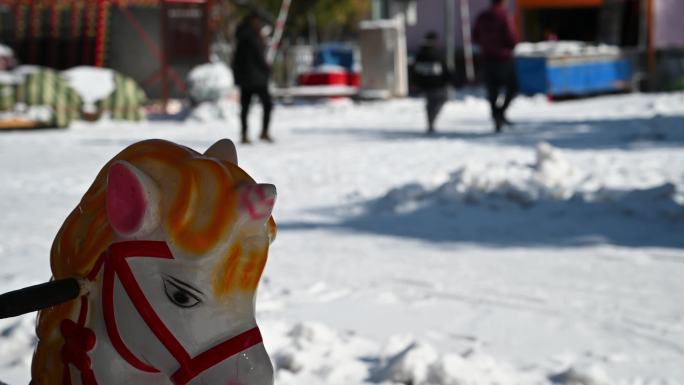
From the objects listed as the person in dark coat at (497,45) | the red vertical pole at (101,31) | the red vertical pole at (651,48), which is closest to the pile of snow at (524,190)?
the person in dark coat at (497,45)

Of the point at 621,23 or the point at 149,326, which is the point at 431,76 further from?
the point at 621,23

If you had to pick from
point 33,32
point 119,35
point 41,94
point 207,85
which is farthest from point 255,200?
point 33,32

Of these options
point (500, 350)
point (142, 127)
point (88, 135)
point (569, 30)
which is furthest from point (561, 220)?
point (569, 30)

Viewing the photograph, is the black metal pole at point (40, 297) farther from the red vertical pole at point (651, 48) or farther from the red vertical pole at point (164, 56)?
the red vertical pole at point (651, 48)

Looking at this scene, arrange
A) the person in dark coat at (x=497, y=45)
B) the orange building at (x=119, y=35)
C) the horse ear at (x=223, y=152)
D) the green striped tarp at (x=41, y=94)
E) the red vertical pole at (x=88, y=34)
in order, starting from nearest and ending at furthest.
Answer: the horse ear at (x=223, y=152) < the person in dark coat at (x=497, y=45) < the green striped tarp at (x=41, y=94) < the orange building at (x=119, y=35) < the red vertical pole at (x=88, y=34)

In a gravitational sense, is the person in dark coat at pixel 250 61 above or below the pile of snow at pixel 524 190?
above

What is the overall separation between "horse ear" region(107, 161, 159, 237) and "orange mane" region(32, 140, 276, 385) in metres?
0.03

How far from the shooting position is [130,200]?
1758 mm

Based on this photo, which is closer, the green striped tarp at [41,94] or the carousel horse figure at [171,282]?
the carousel horse figure at [171,282]


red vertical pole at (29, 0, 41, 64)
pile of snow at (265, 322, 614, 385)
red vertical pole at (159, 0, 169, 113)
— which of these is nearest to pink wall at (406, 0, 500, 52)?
red vertical pole at (159, 0, 169, 113)

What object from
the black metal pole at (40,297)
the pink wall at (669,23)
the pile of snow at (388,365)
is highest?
the pink wall at (669,23)

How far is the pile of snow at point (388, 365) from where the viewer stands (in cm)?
381

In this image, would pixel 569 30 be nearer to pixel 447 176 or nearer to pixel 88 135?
pixel 88 135

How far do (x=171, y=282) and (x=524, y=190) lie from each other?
22.1ft
